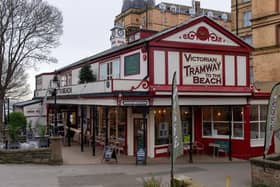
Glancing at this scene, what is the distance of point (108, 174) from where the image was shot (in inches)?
589

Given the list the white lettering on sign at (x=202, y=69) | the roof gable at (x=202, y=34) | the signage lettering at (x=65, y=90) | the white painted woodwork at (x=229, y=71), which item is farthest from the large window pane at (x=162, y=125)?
the signage lettering at (x=65, y=90)

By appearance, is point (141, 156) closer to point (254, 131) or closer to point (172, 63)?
point (172, 63)

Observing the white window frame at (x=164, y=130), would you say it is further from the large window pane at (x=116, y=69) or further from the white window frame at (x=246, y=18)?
the white window frame at (x=246, y=18)

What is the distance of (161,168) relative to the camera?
16.8m

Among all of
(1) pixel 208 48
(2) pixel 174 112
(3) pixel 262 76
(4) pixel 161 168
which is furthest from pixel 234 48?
(3) pixel 262 76

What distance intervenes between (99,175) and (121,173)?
0.98 m

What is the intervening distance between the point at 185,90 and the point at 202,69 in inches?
76.0

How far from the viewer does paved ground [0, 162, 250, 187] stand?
13.3m

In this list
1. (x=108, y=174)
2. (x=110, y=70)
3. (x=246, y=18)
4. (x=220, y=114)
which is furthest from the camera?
(x=246, y=18)

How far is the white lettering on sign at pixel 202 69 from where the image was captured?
65.8 ft

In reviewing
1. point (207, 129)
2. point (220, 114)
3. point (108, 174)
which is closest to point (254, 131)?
point (220, 114)

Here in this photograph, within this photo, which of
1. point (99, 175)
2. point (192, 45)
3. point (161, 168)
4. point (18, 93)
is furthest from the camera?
point (18, 93)

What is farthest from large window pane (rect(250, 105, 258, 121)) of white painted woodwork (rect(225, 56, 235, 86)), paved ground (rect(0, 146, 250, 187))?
paved ground (rect(0, 146, 250, 187))

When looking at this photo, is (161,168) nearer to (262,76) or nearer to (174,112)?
(174,112)
